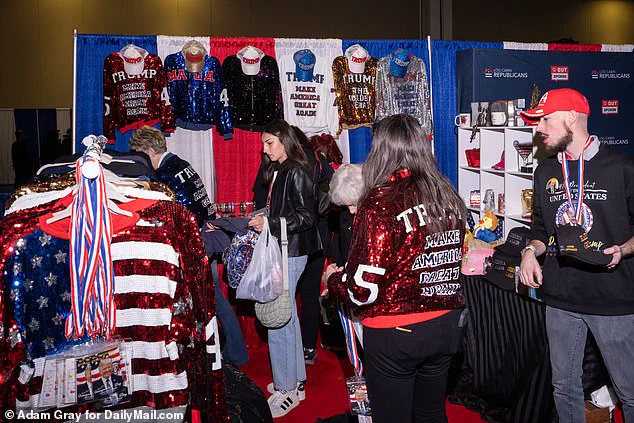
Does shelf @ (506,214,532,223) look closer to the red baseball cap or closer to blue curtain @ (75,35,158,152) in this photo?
the red baseball cap

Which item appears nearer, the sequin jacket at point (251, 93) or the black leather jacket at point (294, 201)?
the black leather jacket at point (294, 201)

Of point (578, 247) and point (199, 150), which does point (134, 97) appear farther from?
point (578, 247)

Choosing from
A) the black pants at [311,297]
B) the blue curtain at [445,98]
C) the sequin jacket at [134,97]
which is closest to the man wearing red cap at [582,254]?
the black pants at [311,297]

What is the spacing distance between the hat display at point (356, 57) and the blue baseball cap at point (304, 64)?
0.35 metres

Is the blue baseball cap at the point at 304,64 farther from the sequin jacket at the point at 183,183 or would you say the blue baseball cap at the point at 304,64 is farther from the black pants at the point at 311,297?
the sequin jacket at the point at 183,183

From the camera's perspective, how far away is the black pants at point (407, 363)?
2.23 m

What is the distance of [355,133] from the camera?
6.35 meters

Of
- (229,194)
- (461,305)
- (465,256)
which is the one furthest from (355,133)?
(461,305)

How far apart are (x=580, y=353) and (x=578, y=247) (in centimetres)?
55

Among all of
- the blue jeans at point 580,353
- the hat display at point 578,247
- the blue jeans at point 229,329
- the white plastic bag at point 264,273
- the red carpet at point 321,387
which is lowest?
the red carpet at point 321,387

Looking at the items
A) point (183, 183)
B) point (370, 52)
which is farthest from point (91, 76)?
point (370, 52)

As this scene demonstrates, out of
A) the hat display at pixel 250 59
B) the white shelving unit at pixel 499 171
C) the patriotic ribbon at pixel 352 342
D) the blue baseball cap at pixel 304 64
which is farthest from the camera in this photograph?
the blue baseball cap at pixel 304 64

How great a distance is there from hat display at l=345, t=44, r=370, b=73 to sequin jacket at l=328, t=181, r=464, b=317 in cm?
415

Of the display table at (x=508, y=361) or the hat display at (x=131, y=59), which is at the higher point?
the hat display at (x=131, y=59)
